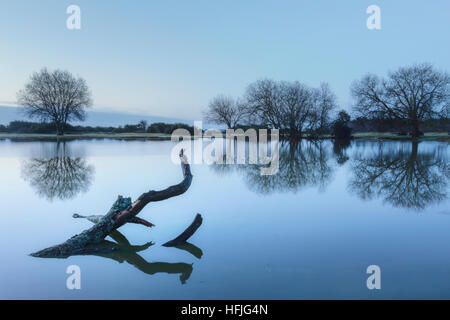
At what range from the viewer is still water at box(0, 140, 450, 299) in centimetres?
362

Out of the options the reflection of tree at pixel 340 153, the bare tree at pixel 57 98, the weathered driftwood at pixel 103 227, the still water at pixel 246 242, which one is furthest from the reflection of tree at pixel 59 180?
the bare tree at pixel 57 98

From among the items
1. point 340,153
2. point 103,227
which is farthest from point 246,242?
point 340,153

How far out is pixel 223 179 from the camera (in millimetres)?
12047

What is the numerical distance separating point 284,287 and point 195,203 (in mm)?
4881

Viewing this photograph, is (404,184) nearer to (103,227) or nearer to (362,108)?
(103,227)

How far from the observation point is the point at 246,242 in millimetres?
5129

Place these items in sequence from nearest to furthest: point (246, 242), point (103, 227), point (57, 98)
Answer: point (103, 227) → point (246, 242) → point (57, 98)

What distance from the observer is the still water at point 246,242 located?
3.62 m

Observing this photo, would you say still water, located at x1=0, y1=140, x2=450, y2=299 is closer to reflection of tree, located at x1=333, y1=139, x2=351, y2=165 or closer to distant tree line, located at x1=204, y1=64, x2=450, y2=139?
reflection of tree, located at x1=333, y1=139, x2=351, y2=165

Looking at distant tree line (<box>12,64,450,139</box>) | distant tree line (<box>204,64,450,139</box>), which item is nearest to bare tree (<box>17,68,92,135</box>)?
distant tree line (<box>12,64,450,139</box>)

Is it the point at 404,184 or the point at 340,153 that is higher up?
the point at 340,153
